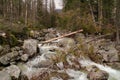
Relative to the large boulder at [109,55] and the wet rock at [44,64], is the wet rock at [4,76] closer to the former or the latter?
the wet rock at [44,64]

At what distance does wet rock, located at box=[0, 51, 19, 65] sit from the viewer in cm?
1247

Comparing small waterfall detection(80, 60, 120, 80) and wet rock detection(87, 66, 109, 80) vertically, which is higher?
wet rock detection(87, 66, 109, 80)

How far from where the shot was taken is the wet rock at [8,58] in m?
12.5

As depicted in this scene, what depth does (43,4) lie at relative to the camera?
56938 millimetres

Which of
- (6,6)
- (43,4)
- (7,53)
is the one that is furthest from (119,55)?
(43,4)

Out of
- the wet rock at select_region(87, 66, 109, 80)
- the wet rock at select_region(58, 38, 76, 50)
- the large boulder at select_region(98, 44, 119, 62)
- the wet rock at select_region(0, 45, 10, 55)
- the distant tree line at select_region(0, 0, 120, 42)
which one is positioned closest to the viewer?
the wet rock at select_region(87, 66, 109, 80)

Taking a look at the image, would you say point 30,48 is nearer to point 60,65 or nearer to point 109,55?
point 60,65

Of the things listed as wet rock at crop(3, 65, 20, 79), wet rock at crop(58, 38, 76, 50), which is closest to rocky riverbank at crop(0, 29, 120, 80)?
wet rock at crop(3, 65, 20, 79)

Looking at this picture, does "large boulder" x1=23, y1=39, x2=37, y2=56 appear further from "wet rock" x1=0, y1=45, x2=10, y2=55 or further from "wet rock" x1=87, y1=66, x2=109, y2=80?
"wet rock" x1=87, y1=66, x2=109, y2=80

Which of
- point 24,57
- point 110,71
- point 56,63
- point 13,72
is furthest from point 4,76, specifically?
point 110,71

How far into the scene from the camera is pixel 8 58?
1284cm

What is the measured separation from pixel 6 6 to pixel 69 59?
1396 inches

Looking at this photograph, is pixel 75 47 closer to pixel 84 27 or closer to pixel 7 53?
pixel 7 53

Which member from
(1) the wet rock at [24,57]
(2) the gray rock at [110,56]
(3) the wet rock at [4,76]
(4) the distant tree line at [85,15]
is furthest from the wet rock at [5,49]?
(4) the distant tree line at [85,15]
